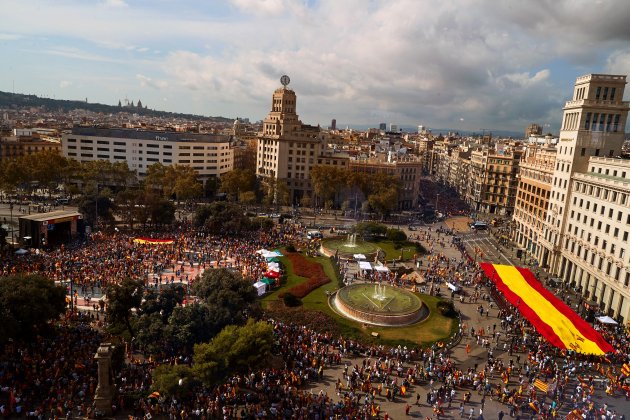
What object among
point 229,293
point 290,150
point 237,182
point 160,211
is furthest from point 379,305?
point 290,150

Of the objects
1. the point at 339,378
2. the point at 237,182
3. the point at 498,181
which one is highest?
the point at 498,181

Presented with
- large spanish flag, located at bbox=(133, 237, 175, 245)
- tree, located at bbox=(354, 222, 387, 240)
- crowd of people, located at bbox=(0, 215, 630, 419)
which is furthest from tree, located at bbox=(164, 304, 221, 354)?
tree, located at bbox=(354, 222, 387, 240)

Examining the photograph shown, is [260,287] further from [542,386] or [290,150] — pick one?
[290,150]

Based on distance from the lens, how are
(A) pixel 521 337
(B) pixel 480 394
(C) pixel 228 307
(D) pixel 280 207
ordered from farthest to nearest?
(D) pixel 280 207 → (A) pixel 521 337 → (C) pixel 228 307 → (B) pixel 480 394

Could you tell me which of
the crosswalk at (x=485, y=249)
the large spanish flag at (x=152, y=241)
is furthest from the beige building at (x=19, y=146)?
the crosswalk at (x=485, y=249)

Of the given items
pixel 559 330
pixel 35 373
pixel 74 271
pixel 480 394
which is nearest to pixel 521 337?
pixel 559 330

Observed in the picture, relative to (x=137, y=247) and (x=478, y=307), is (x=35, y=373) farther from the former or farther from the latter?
(x=478, y=307)
